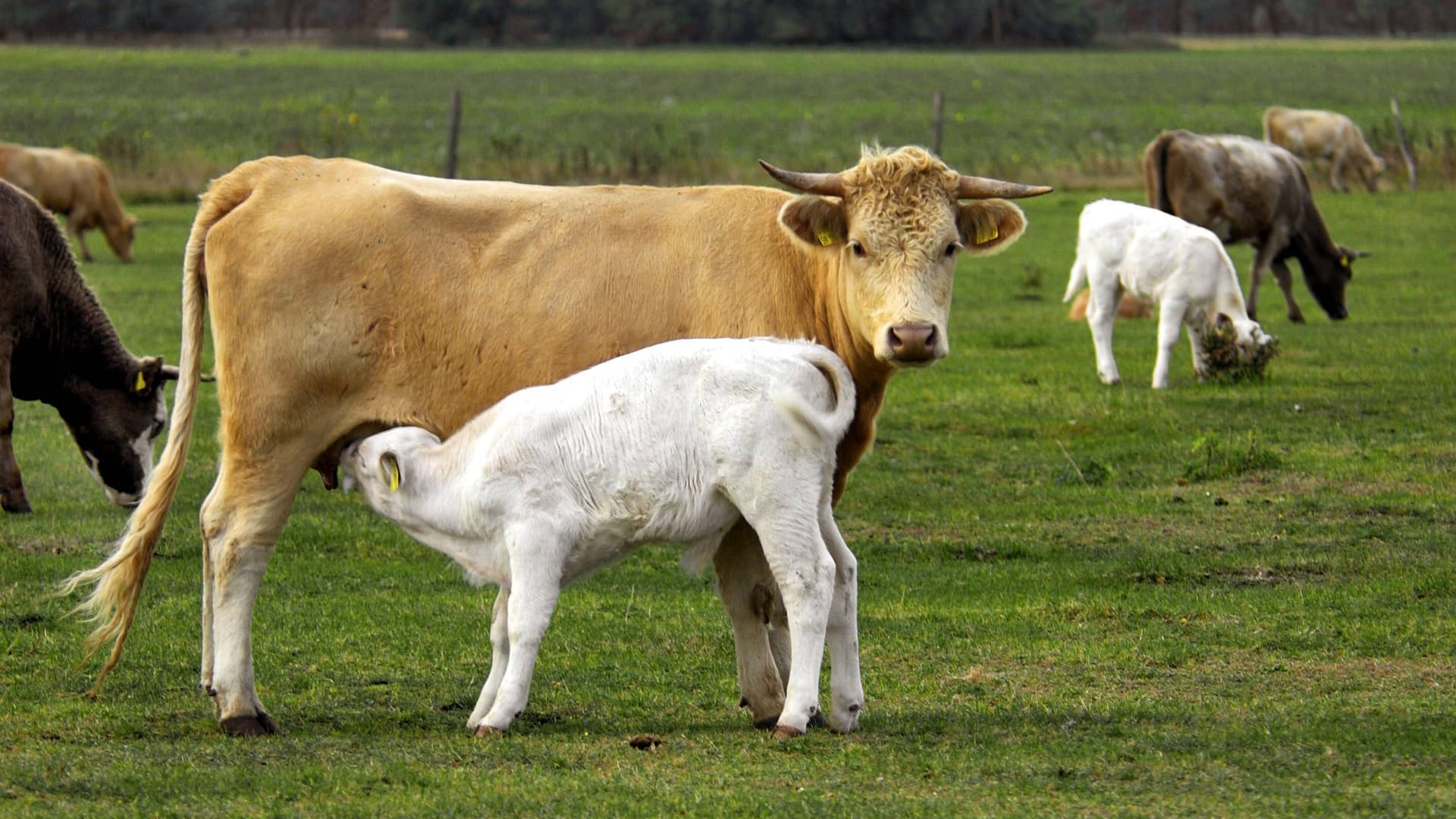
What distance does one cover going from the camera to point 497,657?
6387mm

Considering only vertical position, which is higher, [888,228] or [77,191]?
[888,228]

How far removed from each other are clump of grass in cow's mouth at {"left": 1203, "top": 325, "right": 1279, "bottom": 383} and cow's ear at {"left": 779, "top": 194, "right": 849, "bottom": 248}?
8458 mm

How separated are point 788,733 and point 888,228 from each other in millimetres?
1910

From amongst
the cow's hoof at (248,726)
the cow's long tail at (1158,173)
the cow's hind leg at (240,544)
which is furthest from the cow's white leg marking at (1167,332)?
the cow's hoof at (248,726)

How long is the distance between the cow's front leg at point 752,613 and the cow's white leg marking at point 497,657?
2.64 feet

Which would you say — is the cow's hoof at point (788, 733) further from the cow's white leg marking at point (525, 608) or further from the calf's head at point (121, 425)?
the calf's head at point (121, 425)

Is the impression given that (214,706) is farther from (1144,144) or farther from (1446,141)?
(1144,144)

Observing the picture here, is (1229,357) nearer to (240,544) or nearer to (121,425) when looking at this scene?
(121,425)

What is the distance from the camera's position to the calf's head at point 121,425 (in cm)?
1129

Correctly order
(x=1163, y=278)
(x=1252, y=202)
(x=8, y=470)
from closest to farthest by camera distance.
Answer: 1. (x=8, y=470)
2. (x=1163, y=278)
3. (x=1252, y=202)

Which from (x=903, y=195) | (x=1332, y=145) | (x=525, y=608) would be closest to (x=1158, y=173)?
(x=903, y=195)

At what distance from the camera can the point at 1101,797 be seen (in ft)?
16.8

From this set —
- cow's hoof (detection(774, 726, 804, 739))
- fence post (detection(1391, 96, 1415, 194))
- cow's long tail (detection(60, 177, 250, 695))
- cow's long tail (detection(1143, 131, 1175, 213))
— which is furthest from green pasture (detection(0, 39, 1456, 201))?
cow's hoof (detection(774, 726, 804, 739))

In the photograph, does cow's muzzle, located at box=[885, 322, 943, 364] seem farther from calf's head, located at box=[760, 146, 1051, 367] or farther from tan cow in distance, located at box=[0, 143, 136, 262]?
tan cow in distance, located at box=[0, 143, 136, 262]
